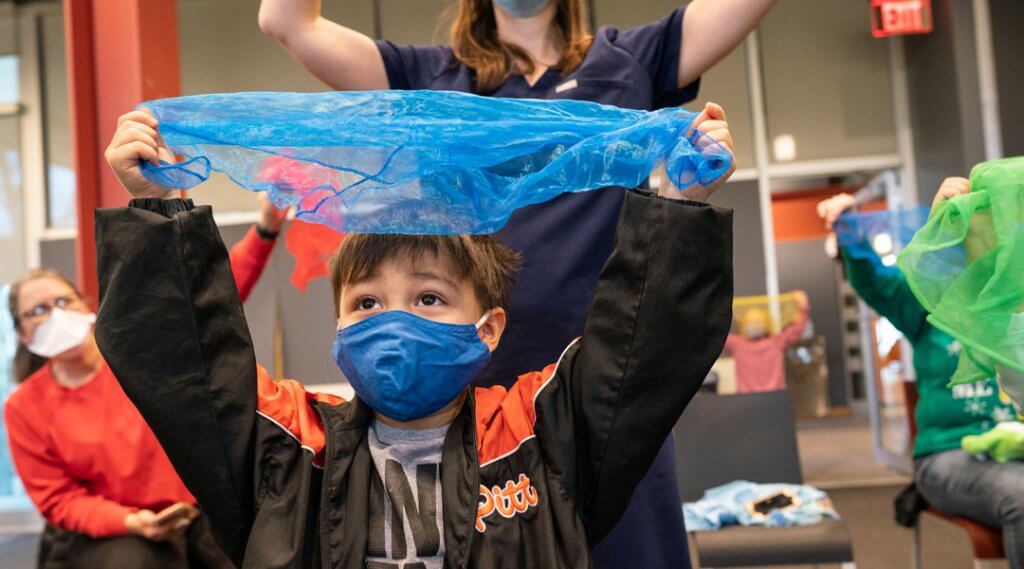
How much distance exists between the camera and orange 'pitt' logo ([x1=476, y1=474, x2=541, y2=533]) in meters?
1.13

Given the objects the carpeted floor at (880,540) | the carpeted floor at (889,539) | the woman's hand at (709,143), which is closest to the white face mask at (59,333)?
the woman's hand at (709,143)

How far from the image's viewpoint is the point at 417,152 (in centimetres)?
114

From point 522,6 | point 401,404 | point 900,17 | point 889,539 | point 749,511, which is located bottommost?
point 889,539

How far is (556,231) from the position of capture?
4.56 feet

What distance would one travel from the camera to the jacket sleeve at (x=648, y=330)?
1.08m

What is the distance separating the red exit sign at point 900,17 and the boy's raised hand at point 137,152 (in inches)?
253

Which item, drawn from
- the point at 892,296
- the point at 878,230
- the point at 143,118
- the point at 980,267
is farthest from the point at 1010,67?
the point at 143,118

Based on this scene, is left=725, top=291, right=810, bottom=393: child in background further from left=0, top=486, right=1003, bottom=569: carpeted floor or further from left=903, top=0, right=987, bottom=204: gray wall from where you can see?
left=903, top=0, right=987, bottom=204: gray wall

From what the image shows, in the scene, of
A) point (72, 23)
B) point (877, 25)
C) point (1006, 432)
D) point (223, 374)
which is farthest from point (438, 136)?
point (877, 25)

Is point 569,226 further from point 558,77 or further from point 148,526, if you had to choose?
point 148,526

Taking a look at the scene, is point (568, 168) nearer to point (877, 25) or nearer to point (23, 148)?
point (877, 25)

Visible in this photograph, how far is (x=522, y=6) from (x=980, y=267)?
78 centimetres

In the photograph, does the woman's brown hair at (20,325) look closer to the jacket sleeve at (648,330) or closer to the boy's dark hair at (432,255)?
the boy's dark hair at (432,255)

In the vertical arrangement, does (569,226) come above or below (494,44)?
below
